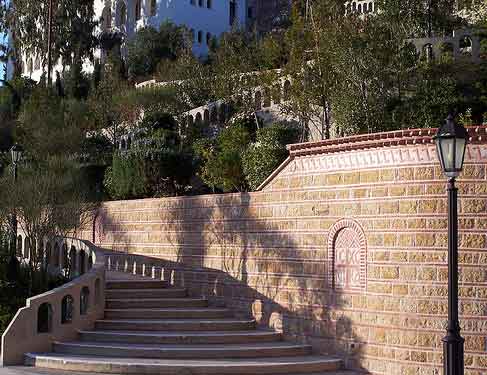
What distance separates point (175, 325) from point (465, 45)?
15.1 metres

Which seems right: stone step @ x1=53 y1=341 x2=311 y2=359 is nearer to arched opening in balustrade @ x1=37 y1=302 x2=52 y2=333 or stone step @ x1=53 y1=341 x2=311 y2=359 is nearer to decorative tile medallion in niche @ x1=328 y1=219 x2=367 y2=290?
arched opening in balustrade @ x1=37 y1=302 x2=52 y2=333

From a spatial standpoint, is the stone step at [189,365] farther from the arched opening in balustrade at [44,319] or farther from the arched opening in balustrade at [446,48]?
the arched opening in balustrade at [446,48]

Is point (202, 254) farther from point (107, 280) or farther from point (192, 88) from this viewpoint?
point (192, 88)

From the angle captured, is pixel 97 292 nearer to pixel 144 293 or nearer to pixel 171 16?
pixel 144 293

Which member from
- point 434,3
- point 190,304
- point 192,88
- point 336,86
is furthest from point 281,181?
point 192,88

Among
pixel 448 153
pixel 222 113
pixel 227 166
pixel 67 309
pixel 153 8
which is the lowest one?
pixel 67 309

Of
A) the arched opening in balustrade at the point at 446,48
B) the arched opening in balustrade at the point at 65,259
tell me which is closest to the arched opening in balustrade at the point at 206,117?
the arched opening in balustrade at the point at 446,48

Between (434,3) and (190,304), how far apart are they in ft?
61.0

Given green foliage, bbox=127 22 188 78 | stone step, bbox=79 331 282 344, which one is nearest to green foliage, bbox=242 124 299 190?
stone step, bbox=79 331 282 344

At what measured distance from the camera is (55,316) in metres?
15.4

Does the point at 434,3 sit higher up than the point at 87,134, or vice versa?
the point at 434,3

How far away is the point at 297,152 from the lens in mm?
15773

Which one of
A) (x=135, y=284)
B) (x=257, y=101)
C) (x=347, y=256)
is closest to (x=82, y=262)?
(x=135, y=284)

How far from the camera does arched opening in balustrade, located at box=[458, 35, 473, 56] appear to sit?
26022mm
